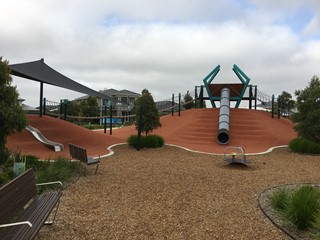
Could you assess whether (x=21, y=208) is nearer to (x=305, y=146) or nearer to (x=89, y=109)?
(x=305, y=146)

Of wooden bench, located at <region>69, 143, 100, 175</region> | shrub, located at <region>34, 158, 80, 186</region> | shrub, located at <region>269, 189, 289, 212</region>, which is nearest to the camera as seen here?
shrub, located at <region>269, 189, 289, 212</region>

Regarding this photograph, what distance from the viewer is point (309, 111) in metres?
13.5

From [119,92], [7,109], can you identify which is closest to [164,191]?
[7,109]

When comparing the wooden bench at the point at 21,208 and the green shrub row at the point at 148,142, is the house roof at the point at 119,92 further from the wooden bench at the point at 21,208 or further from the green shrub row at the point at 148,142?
the wooden bench at the point at 21,208

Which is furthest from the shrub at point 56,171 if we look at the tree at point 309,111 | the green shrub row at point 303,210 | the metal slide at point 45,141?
the tree at point 309,111

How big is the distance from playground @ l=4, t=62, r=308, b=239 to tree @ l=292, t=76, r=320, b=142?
1223mm

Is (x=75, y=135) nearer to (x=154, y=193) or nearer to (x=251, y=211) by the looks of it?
(x=154, y=193)

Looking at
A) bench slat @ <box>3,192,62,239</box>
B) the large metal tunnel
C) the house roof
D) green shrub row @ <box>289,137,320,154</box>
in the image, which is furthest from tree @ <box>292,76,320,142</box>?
the house roof

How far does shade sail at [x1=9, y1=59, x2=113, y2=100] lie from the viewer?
12652 mm

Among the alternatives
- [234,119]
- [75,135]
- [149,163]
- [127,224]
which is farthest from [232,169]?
[234,119]

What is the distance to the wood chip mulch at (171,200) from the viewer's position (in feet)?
13.1

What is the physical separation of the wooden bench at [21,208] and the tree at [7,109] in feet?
7.22

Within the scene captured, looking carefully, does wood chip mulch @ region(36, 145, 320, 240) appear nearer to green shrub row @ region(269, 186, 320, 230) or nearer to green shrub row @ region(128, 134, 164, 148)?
green shrub row @ region(269, 186, 320, 230)

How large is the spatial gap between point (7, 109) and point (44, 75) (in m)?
8.70
